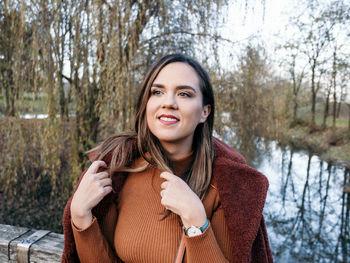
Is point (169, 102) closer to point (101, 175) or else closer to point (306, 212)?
point (101, 175)

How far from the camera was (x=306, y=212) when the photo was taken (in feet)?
18.4

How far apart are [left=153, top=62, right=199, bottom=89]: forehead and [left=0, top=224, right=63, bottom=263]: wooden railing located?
951 mm

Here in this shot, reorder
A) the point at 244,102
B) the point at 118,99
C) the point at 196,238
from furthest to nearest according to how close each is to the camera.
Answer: the point at 244,102
the point at 118,99
the point at 196,238

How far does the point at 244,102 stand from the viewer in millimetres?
3246

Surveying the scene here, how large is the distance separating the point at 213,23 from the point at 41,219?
3968 millimetres

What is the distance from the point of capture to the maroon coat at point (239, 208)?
3.34 feet

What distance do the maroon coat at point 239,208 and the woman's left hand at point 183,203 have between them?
0.16 metres

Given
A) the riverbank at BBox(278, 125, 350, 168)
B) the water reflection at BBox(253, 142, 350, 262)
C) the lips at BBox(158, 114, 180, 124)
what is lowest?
the water reflection at BBox(253, 142, 350, 262)

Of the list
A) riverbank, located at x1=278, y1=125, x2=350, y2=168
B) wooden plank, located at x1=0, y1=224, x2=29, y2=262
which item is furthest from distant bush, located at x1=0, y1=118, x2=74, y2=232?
riverbank, located at x1=278, y1=125, x2=350, y2=168

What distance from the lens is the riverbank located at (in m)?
9.94

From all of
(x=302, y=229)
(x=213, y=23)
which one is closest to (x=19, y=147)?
(x=213, y=23)

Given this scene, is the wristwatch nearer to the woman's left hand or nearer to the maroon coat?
the woman's left hand

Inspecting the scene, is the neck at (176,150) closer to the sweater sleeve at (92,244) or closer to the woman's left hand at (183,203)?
the woman's left hand at (183,203)

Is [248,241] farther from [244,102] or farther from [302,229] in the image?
[302,229]
